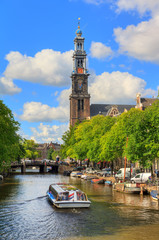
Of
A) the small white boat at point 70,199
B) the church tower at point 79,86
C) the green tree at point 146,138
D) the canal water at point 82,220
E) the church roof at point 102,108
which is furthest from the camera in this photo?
the church roof at point 102,108

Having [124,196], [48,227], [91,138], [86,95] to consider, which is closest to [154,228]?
[48,227]

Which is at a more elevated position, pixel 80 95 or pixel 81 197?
pixel 80 95

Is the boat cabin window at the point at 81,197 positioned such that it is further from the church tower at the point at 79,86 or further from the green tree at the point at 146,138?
the church tower at the point at 79,86

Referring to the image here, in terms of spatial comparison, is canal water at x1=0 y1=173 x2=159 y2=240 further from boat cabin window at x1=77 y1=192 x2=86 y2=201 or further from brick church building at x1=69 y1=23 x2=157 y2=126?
brick church building at x1=69 y1=23 x2=157 y2=126

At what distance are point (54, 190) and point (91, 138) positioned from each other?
51.4 metres

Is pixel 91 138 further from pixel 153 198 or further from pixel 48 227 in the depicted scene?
pixel 48 227

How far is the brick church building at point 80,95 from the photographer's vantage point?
15462cm

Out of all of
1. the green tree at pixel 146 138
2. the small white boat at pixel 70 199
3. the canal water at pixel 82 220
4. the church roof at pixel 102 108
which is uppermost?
the church roof at pixel 102 108

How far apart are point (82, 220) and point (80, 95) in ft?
413

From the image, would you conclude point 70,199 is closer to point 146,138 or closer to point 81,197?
point 81,197

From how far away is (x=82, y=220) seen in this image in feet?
106

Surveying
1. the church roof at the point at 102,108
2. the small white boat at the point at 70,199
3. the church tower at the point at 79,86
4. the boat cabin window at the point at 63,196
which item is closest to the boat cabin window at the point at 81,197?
the small white boat at the point at 70,199

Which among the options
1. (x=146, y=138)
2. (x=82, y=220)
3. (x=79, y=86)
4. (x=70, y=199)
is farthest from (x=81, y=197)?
(x=79, y=86)

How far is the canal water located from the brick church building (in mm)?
110157
